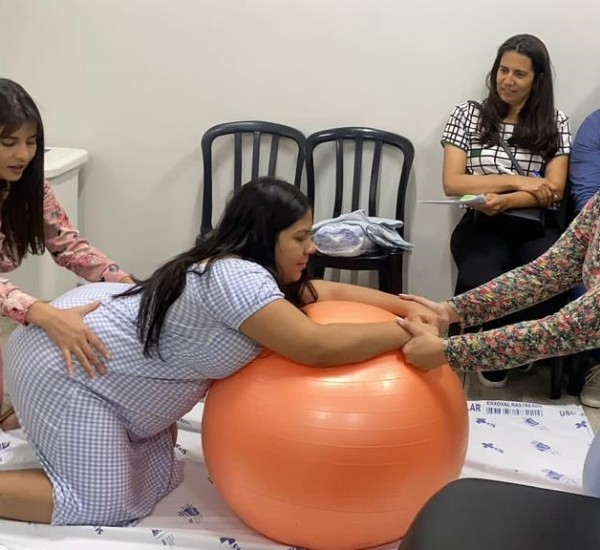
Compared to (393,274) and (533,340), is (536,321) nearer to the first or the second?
(533,340)

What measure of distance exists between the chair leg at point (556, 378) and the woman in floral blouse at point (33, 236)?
1.51 metres

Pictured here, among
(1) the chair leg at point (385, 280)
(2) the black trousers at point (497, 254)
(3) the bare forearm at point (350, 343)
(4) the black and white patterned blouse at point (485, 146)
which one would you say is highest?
(4) the black and white patterned blouse at point (485, 146)

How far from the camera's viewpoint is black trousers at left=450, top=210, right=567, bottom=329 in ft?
9.11

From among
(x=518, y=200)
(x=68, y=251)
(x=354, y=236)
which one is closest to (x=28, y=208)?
(x=68, y=251)

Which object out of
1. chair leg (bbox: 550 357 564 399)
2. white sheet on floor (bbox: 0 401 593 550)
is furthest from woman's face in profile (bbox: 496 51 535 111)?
white sheet on floor (bbox: 0 401 593 550)

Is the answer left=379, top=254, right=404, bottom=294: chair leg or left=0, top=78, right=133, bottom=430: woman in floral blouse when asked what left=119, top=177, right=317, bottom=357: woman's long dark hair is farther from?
left=379, top=254, right=404, bottom=294: chair leg

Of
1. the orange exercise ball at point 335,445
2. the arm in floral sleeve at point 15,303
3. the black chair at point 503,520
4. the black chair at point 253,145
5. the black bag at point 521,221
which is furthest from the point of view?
the black chair at point 253,145

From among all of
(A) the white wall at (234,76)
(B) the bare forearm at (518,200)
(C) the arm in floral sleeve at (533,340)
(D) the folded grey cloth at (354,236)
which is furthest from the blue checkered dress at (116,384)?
(A) the white wall at (234,76)

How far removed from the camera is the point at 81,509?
1.80 metres

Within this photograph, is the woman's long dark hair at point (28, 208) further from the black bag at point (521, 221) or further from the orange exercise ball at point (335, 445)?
A: the black bag at point (521, 221)

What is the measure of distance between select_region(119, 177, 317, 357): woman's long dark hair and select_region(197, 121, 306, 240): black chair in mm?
1476

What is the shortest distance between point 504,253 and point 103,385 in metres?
1.65

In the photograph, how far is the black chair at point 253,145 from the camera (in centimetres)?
324

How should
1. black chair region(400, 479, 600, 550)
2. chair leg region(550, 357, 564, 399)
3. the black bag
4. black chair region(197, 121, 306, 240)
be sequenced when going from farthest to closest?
black chair region(197, 121, 306, 240) → the black bag → chair leg region(550, 357, 564, 399) → black chair region(400, 479, 600, 550)
